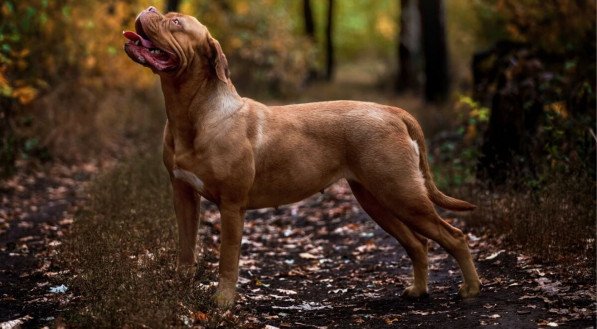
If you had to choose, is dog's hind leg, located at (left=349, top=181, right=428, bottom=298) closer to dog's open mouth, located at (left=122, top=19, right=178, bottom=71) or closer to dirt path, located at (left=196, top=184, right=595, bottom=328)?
dirt path, located at (left=196, top=184, right=595, bottom=328)

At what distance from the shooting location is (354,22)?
42.0 meters

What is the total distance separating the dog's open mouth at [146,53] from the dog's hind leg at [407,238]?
1.70 meters

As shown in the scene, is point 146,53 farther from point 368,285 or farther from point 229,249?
point 368,285

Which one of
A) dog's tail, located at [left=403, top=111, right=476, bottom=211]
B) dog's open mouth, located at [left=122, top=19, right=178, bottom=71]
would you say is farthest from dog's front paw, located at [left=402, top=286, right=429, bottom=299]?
dog's open mouth, located at [left=122, top=19, right=178, bottom=71]

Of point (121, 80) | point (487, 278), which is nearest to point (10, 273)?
point (487, 278)

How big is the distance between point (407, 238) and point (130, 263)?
211cm

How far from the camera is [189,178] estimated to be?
5.36 meters

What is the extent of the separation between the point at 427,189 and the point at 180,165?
1.86 m

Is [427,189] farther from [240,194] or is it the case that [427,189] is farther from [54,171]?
[54,171]

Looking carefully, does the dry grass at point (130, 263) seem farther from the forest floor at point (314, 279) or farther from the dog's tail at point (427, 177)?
the dog's tail at point (427, 177)

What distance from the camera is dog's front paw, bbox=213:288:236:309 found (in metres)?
5.28

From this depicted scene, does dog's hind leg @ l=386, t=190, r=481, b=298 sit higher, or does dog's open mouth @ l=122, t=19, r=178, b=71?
dog's open mouth @ l=122, t=19, r=178, b=71

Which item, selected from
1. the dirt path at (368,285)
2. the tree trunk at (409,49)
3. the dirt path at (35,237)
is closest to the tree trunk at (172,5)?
the dirt path at (35,237)

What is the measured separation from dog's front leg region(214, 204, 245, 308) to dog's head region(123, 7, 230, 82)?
945mm
